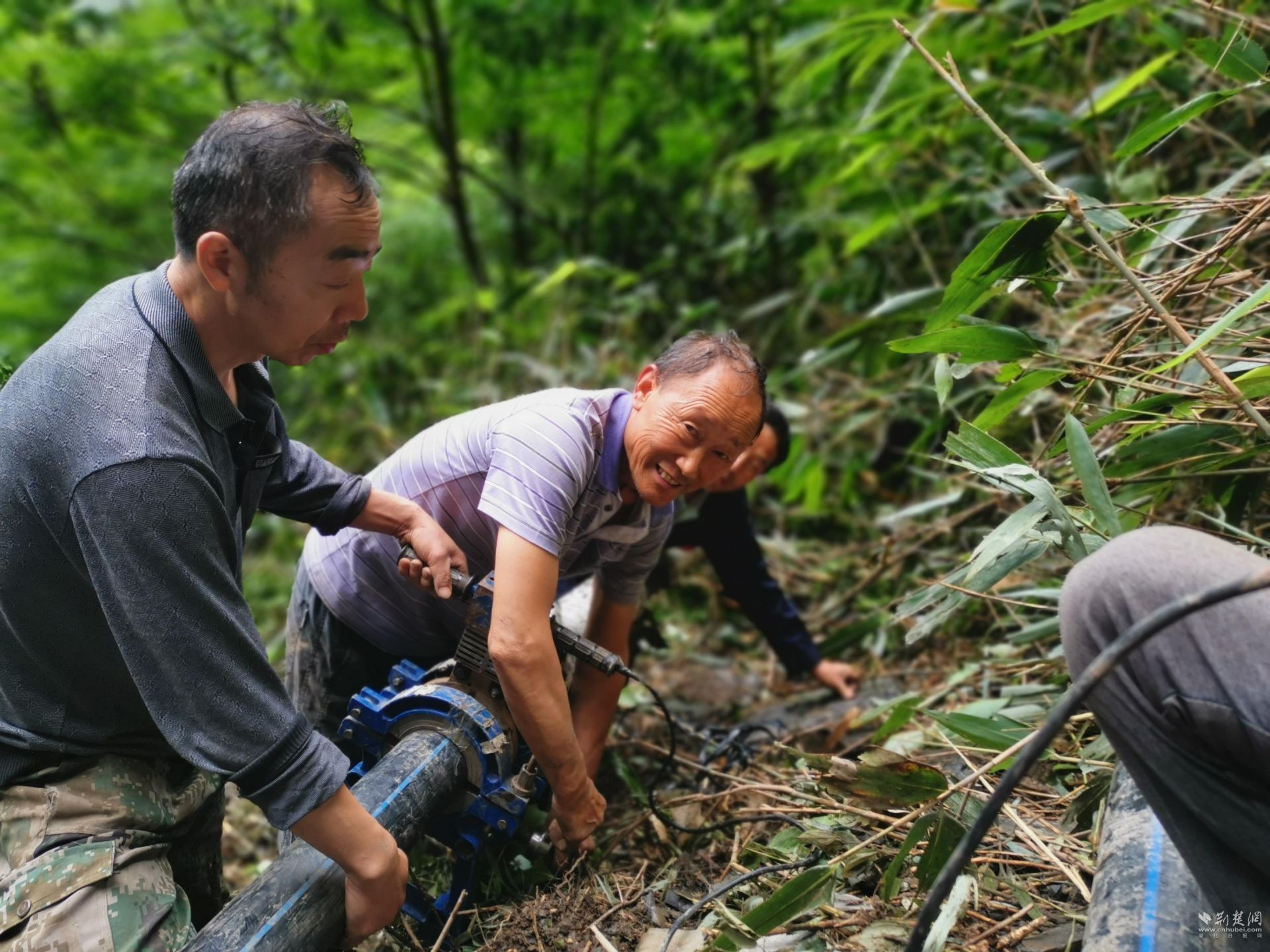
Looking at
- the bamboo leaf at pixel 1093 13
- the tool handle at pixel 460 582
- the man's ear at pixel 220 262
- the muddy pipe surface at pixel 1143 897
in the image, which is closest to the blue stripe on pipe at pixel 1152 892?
the muddy pipe surface at pixel 1143 897

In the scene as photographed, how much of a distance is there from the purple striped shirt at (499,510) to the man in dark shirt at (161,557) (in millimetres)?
493

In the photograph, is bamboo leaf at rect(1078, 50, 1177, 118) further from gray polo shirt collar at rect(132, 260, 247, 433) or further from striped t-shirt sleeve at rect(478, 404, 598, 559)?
gray polo shirt collar at rect(132, 260, 247, 433)

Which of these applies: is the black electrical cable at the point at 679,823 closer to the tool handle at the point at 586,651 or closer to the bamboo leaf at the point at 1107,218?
the tool handle at the point at 586,651

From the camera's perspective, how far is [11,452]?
1.52 meters

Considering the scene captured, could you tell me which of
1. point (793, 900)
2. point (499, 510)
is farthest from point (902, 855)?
point (499, 510)

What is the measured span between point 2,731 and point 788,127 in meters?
5.36

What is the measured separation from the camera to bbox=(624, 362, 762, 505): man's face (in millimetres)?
2113

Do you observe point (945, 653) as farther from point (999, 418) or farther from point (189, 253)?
point (189, 253)


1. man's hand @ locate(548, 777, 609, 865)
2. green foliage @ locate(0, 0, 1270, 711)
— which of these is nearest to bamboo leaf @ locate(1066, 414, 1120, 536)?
green foliage @ locate(0, 0, 1270, 711)

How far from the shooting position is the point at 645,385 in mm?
2268

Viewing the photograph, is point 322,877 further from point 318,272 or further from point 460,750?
point 318,272

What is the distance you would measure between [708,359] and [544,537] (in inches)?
21.8

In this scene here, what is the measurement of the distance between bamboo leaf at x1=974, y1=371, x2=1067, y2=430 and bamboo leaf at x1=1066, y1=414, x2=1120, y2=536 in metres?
0.45

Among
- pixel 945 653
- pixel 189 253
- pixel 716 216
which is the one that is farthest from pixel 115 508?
pixel 716 216
